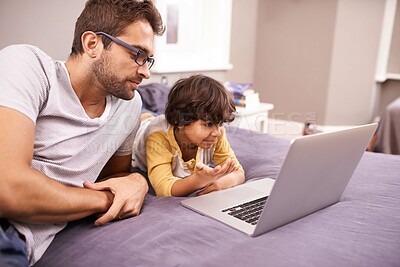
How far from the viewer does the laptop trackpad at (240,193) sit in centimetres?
112

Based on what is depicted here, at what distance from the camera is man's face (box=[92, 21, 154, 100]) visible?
3.60 feet

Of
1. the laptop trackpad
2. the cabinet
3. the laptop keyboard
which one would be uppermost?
the laptop keyboard

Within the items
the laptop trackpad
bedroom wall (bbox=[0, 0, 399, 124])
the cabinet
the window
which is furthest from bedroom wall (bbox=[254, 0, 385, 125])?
the laptop trackpad

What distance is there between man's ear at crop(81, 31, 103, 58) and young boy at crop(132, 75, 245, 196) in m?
0.36

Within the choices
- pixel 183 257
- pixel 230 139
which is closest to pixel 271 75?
pixel 230 139

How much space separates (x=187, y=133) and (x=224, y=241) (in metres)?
0.57

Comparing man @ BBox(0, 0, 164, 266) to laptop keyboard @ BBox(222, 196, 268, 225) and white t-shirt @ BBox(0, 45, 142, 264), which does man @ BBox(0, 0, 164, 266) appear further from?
laptop keyboard @ BBox(222, 196, 268, 225)

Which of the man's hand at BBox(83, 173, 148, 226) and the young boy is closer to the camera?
the man's hand at BBox(83, 173, 148, 226)

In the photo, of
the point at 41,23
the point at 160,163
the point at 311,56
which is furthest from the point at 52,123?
the point at 311,56

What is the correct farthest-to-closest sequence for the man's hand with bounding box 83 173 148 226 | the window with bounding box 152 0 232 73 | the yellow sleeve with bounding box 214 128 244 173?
the window with bounding box 152 0 232 73
the yellow sleeve with bounding box 214 128 244 173
the man's hand with bounding box 83 173 148 226

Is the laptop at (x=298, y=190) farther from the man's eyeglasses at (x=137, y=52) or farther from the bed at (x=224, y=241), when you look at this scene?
the man's eyeglasses at (x=137, y=52)

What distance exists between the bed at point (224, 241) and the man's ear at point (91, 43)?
0.46 meters

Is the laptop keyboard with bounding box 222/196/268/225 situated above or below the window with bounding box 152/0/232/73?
below

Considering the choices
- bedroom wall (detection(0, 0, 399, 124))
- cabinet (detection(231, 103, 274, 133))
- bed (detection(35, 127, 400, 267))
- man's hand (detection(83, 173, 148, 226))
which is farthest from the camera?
bedroom wall (detection(0, 0, 399, 124))
